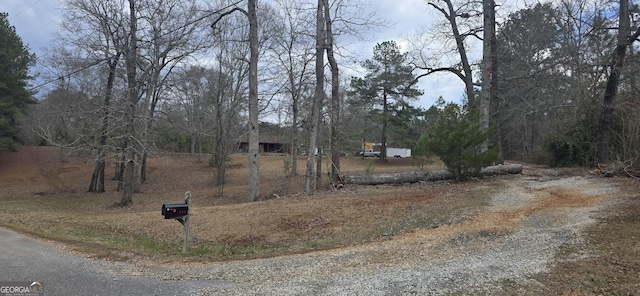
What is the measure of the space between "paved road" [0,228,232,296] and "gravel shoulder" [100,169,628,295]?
0.74 ft

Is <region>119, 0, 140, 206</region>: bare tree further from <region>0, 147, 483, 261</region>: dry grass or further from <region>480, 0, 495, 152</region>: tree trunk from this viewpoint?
<region>480, 0, 495, 152</region>: tree trunk

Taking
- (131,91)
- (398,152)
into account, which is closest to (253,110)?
(131,91)

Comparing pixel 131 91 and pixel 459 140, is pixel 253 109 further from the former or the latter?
pixel 459 140

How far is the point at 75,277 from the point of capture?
200 inches

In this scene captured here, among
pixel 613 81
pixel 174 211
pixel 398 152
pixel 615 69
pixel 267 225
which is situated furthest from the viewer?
pixel 398 152

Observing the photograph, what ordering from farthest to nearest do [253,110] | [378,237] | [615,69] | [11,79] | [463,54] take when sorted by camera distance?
[11,79], [463,54], [253,110], [615,69], [378,237]

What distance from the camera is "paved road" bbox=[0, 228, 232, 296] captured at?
14.7 ft

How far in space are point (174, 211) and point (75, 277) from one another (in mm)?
1793

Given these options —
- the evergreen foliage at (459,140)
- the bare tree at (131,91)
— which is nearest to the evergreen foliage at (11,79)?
the bare tree at (131,91)

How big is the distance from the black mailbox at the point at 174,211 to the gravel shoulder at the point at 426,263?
2.86 ft

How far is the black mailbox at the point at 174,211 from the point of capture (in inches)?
257

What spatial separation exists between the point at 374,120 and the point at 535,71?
21.7m

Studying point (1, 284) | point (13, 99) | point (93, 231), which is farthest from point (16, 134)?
point (1, 284)

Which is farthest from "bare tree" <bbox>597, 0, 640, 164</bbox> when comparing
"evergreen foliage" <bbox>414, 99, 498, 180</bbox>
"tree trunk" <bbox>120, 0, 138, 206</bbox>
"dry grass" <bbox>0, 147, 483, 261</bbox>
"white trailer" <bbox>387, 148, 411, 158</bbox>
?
"white trailer" <bbox>387, 148, 411, 158</bbox>
